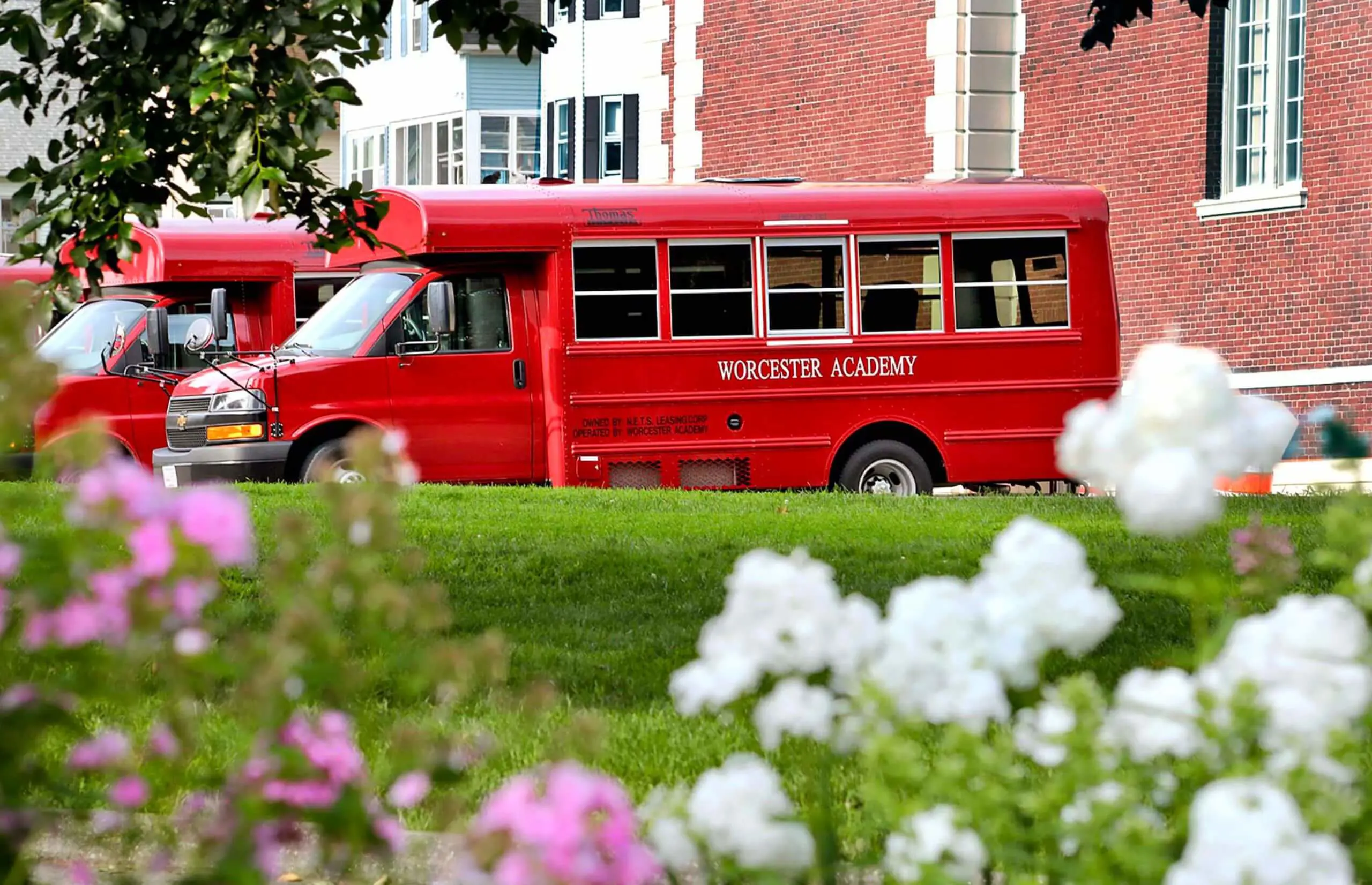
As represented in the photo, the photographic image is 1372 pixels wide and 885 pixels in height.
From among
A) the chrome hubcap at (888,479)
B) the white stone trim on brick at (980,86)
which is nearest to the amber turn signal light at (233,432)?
the chrome hubcap at (888,479)

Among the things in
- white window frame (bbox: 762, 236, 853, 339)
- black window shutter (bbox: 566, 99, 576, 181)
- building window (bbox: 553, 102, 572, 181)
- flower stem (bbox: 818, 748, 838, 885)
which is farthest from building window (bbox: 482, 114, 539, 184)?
flower stem (bbox: 818, 748, 838, 885)

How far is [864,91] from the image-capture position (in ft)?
94.4

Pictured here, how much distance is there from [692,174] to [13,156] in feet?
94.5

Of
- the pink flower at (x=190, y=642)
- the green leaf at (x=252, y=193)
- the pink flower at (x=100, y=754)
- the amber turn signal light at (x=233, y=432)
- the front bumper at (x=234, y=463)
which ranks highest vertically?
the green leaf at (x=252, y=193)

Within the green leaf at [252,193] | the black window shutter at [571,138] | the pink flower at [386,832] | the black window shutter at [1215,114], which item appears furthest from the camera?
the black window shutter at [571,138]

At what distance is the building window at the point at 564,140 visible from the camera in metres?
39.8

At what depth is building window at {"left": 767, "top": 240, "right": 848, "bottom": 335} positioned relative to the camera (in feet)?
58.1

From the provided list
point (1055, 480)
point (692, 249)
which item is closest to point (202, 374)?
point (692, 249)

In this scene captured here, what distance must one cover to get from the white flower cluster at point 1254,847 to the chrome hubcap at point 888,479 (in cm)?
1543

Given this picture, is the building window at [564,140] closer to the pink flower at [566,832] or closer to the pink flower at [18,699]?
the pink flower at [18,699]

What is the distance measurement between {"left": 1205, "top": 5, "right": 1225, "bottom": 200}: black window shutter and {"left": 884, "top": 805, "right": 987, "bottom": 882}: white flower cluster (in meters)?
22.4

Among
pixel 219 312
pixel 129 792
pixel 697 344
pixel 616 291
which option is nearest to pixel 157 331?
pixel 219 312

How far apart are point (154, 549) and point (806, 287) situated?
1546 centimetres

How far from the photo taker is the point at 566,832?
224 cm
